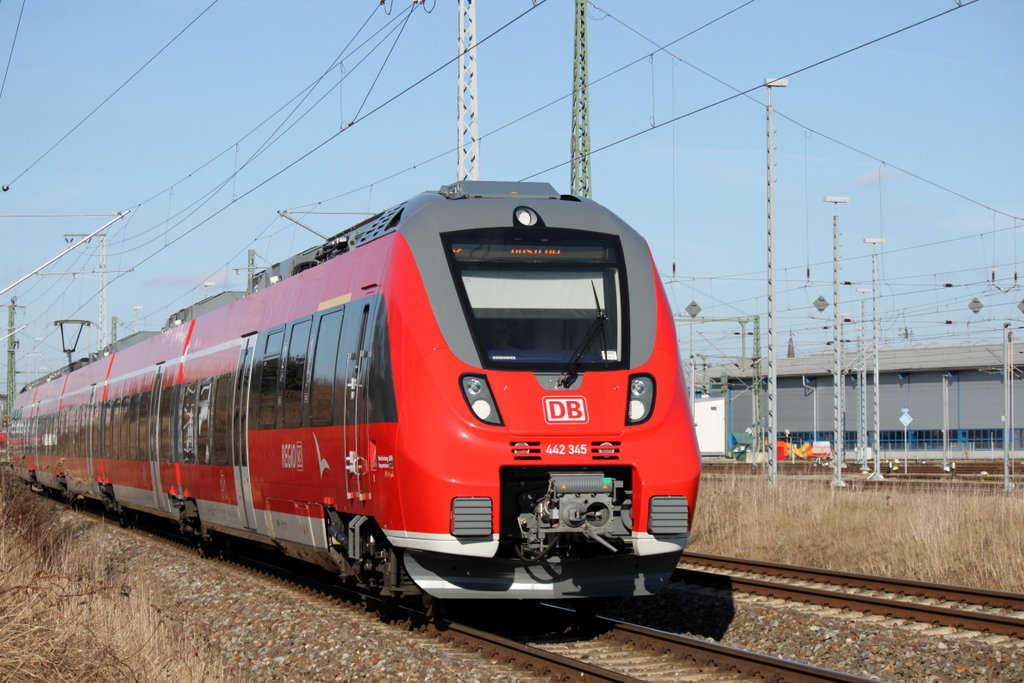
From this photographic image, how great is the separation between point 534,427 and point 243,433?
561cm

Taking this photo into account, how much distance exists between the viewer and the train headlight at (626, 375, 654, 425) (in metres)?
8.98

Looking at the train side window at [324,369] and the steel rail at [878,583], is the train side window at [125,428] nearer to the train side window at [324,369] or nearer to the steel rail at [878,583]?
the train side window at [324,369]

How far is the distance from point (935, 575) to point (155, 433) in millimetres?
11850

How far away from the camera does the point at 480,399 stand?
28.5ft

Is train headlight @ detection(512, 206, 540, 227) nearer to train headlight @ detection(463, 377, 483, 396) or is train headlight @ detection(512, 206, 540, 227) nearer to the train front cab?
the train front cab

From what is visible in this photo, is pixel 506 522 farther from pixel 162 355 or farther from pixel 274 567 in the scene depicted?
pixel 162 355

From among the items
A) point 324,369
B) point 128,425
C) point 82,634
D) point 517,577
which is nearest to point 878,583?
point 517,577

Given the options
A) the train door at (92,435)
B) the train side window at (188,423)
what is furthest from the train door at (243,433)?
the train door at (92,435)

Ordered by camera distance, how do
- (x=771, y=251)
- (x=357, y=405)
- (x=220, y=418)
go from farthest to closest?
(x=771, y=251) → (x=220, y=418) → (x=357, y=405)

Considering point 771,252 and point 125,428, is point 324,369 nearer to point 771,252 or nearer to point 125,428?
point 125,428

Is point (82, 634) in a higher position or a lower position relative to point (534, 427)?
lower

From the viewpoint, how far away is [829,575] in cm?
1271

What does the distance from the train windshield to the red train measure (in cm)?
1

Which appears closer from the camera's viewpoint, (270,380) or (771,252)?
(270,380)
